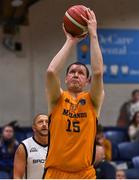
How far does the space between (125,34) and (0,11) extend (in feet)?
8.34

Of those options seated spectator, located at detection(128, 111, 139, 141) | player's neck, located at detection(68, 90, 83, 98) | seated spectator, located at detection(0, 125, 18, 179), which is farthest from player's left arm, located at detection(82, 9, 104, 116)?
seated spectator, located at detection(128, 111, 139, 141)

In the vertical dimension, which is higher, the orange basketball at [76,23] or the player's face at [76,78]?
the orange basketball at [76,23]

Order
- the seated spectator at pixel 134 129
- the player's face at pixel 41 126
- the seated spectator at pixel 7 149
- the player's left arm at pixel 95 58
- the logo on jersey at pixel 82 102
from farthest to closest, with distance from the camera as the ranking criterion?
the seated spectator at pixel 134 129
the seated spectator at pixel 7 149
the player's face at pixel 41 126
the logo on jersey at pixel 82 102
the player's left arm at pixel 95 58

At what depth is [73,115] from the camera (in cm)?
308

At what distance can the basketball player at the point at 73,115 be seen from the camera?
304 cm

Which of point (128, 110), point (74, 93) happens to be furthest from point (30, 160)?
point (128, 110)

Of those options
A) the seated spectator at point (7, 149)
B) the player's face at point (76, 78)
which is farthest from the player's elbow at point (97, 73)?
the seated spectator at point (7, 149)

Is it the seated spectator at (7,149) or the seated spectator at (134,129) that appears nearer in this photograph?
the seated spectator at (7,149)

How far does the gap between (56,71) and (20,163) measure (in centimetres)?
147

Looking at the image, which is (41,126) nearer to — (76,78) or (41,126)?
(41,126)

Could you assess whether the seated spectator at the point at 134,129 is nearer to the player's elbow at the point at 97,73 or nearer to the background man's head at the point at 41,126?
the background man's head at the point at 41,126

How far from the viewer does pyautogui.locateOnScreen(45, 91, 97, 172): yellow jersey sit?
3053 millimetres

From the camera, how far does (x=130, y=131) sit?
9.20m

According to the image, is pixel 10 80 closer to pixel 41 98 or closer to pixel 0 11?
pixel 41 98
